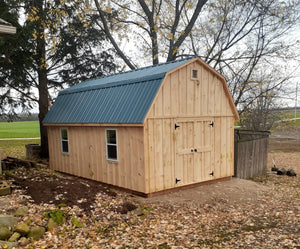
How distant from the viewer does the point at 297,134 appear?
127 ft

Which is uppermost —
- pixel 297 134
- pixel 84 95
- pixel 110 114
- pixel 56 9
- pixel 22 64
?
pixel 56 9

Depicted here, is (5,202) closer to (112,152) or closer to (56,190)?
(56,190)

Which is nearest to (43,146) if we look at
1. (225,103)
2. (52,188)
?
(52,188)

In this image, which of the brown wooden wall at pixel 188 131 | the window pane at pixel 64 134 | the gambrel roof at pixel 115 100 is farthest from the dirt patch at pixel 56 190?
the window pane at pixel 64 134

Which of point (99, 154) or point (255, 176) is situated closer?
point (99, 154)

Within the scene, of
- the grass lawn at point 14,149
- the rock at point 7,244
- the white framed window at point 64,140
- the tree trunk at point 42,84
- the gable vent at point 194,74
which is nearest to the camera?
the rock at point 7,244

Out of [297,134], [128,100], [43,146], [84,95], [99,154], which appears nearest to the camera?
[128,100]

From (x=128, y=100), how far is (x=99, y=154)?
2.37m

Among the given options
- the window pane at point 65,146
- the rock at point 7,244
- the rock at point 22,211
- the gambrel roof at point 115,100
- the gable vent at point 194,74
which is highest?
the gable vent at point 194,74

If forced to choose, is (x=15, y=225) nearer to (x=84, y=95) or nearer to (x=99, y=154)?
(x=99, y=154)

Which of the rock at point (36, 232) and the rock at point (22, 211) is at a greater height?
the rock at point (22, 211)

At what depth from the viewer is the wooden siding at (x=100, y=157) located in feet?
29.8

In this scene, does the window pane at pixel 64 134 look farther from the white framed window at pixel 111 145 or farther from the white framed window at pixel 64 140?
the white framed window at pixel 111 145

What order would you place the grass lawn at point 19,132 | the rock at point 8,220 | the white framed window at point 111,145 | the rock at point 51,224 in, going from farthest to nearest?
the grass lawn at point 19,132
the white framed window at point 111,145
the rock at point 51,224
the rock at point 8,220
